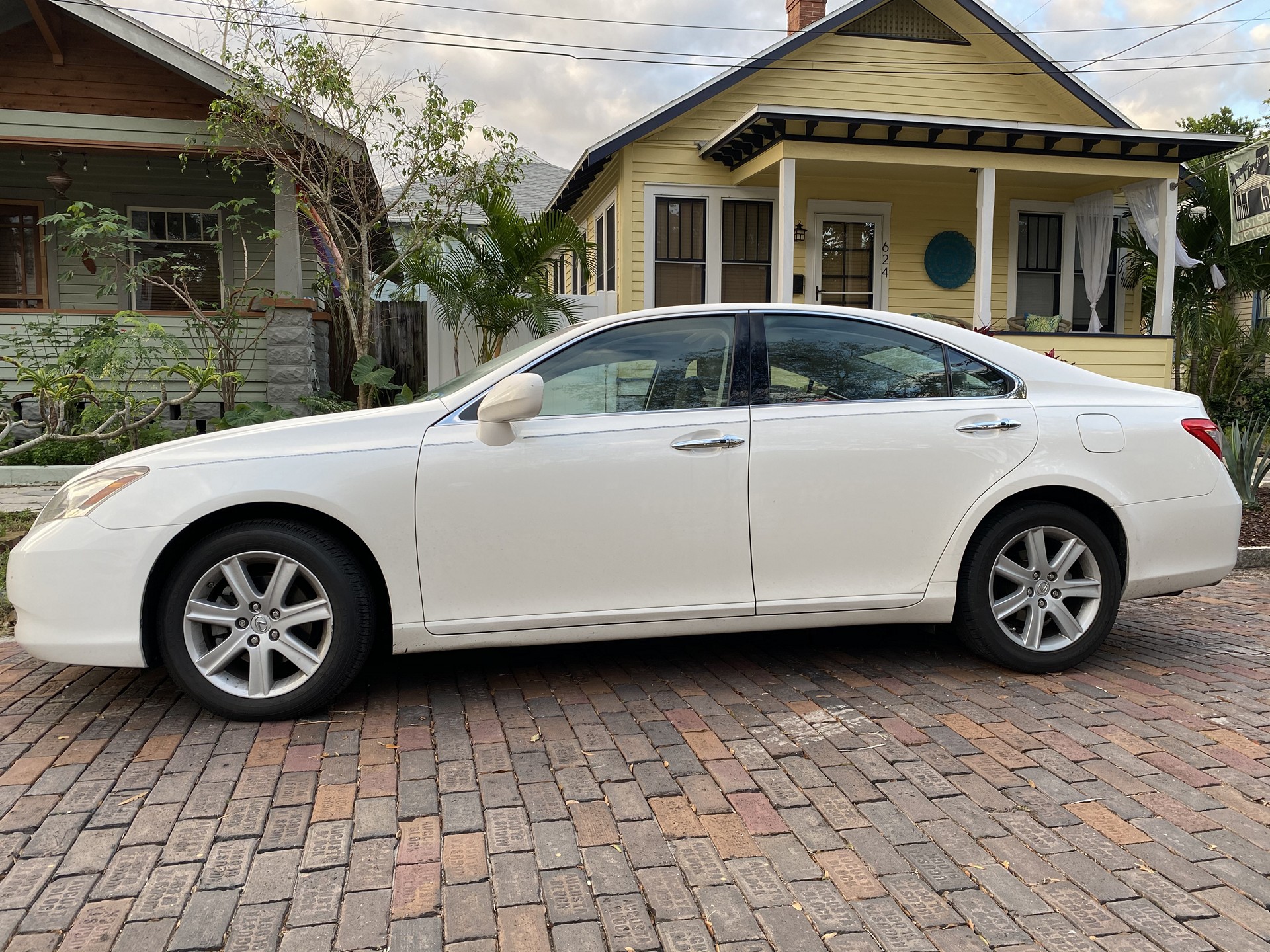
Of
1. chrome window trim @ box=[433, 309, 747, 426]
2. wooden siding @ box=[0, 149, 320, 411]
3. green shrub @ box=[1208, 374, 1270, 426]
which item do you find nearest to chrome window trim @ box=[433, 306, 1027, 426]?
chrome window trim @ box=[433, 309, 747, 426]

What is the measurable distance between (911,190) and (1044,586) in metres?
11.1

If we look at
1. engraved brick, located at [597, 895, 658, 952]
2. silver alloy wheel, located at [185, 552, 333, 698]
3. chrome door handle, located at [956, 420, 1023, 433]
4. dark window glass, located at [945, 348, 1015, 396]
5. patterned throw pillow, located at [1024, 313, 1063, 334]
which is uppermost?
patterned throw pillow, located at [1024, 313, 1063, 334]

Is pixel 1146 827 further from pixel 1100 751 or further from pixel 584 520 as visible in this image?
pixel 584 520

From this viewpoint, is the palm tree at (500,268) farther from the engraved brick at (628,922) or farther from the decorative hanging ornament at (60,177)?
the engraved brick at (628,922)

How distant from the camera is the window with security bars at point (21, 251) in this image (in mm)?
13898

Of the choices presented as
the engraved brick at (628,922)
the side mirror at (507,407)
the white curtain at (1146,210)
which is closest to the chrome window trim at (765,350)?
the side mirror at (507,407)

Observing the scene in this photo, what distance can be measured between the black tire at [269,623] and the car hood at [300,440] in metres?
0.28

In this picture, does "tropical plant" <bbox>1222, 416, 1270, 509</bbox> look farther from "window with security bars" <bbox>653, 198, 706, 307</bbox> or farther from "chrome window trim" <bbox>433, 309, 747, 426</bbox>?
"window with security bars" <bbox>653, 198, 706, 307</bbox>

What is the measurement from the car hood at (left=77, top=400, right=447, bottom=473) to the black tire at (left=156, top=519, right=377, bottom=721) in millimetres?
276

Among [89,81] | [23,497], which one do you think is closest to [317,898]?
[23,497]

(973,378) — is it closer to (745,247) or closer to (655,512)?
(655,512)

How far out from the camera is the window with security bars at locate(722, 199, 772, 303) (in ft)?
44.6

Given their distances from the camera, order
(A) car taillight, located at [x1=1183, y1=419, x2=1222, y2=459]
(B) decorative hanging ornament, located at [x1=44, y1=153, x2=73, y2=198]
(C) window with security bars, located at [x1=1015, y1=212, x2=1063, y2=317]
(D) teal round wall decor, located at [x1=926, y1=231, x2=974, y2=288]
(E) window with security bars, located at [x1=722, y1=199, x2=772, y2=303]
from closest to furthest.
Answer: (A) car taillight, located at [x1=1183, y1=419, x2=1222, y2=459], (B) decorative hanging ornament, located at [x1=44, y1=153, x2=73, y2=198], (E) window with security bars, located at [x1=722, y1=199, x2=772, y2=303], (D) teal round wall decor, located at [x1=926, y1=231, x2=974, y2=288], (C) window with security bars, located at [x1=1015, y1=212, x2=1063, y2=317]

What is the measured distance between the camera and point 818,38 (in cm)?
1388
